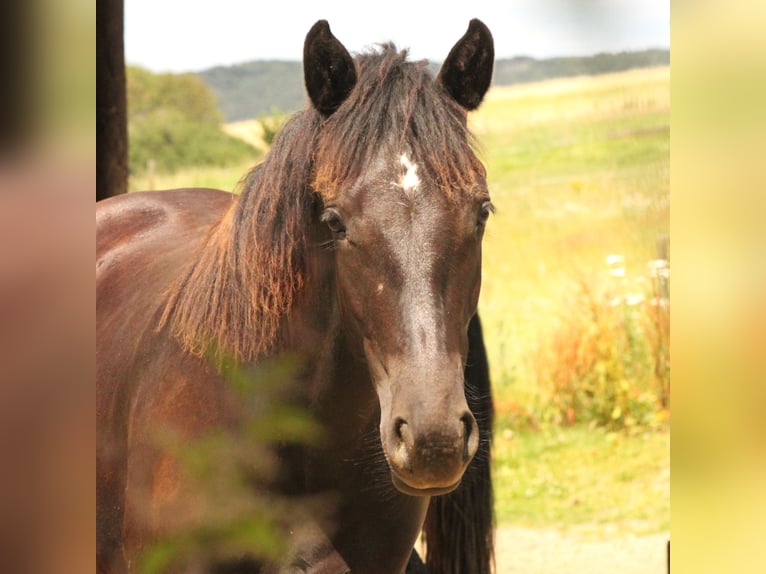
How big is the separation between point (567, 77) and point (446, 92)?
6.24 meters

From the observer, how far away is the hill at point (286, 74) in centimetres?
732

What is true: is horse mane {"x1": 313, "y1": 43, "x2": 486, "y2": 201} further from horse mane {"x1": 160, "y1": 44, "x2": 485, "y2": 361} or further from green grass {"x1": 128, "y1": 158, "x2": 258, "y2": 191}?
green grass {"x1": 128, "y1": 158, "x2": 258, "y2": 191}

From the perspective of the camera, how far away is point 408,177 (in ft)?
6.07

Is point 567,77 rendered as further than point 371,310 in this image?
Yes

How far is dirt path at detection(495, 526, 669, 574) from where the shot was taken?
16.1ft

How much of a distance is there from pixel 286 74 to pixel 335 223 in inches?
278

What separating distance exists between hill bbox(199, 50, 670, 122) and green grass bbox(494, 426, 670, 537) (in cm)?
279

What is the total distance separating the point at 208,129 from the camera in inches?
466

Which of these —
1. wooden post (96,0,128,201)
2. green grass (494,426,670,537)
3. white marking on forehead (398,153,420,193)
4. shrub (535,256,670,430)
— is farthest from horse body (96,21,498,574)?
shrub (535,256,670,430)

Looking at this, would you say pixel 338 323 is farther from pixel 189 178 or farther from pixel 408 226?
pixel 189 178

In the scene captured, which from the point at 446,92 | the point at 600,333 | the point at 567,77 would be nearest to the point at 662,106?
the point at 567,77

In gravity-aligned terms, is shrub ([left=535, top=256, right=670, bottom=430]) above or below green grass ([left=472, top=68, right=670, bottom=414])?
below

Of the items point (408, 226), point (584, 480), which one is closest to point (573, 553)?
point (584, 480)
